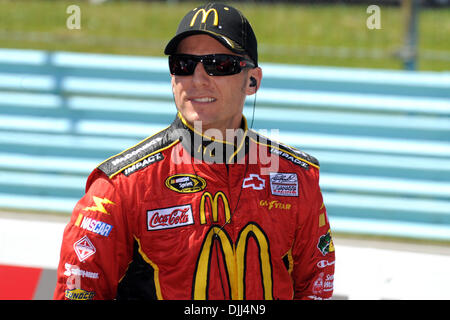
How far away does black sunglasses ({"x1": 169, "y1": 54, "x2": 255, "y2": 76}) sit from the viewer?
2234mm

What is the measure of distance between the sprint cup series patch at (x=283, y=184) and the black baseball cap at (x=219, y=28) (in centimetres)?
45

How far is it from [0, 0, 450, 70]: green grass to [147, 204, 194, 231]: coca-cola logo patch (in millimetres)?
7901

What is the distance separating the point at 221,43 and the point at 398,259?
2.52m

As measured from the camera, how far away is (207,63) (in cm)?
223

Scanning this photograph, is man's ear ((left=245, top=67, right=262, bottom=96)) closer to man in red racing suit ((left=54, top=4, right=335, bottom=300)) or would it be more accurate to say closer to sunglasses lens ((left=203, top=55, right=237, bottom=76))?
man in red racing suit ((left=54, top=4, right=335, bottom=300))

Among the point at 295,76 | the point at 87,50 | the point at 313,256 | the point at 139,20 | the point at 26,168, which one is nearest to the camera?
the point at 313,256

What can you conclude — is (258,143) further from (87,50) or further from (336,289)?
(87,50)

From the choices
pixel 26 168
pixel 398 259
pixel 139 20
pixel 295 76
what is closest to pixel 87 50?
pixel 139 20

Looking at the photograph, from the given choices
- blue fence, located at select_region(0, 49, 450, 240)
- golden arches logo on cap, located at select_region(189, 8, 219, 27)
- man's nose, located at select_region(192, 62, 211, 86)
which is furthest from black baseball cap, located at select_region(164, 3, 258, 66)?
blue fence, located at select_region(0, 49, 450, 240)

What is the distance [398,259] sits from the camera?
4207 millimetres

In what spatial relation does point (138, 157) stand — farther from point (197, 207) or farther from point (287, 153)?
point (287, 153)

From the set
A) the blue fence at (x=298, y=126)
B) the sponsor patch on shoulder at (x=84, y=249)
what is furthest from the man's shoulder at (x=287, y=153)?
the blue fence at (x=298, y=126)

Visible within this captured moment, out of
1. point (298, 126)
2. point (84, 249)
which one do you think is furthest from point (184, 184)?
point (298, 126)
